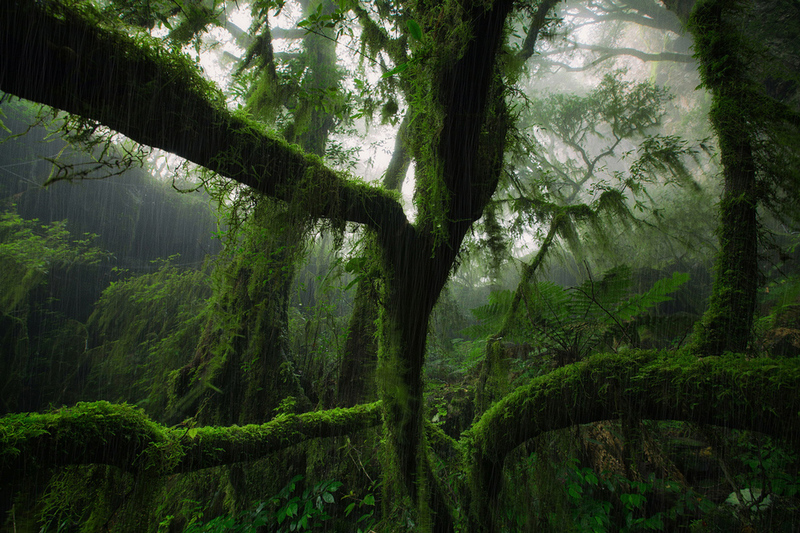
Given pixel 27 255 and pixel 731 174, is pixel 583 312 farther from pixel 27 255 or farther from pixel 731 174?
pixel 27 255

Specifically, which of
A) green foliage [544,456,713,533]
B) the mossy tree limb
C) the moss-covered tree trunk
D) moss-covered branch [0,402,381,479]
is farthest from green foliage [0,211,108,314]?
the moss-covered tree trunk

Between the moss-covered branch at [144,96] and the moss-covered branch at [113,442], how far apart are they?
131 centimetres

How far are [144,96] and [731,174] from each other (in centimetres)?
335

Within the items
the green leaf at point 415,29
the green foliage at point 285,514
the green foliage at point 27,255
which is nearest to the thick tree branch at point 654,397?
the green foliage at point 285,514

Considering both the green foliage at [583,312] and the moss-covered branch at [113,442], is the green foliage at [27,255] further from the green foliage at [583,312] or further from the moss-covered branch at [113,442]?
the green foliage at [583,312]

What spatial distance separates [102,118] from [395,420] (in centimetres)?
208

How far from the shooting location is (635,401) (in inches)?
68.0

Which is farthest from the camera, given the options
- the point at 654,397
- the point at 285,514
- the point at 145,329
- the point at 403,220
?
the point at 145,329

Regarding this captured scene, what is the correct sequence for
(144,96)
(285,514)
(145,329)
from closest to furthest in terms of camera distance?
(144,96) → (285,514) → (145,329)

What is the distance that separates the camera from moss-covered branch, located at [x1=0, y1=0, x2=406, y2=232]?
3.46 feet

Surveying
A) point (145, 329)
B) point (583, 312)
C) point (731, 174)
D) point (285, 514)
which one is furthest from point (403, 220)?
point (145, 329)

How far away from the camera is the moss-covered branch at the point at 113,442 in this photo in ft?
4.51

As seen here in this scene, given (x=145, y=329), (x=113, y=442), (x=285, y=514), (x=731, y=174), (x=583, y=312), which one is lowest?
(x=285, y=514)

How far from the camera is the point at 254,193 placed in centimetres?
171
